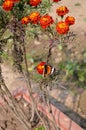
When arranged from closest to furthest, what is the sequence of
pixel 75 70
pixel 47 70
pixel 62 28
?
pixel 62 28
pixel 47 70
pixel 75 70

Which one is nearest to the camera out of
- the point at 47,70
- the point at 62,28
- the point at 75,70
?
the point at 62,28

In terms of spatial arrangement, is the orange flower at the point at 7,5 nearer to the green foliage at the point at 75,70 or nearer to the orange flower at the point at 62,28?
the orange flower at the point at 62,28

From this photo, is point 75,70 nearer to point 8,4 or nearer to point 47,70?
point 47,70

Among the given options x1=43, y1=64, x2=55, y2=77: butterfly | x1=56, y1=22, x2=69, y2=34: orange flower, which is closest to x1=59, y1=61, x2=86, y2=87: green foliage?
x1=43, y1=64, x2=55, y2=77: butterfly

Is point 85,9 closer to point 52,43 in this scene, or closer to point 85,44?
point 85,44

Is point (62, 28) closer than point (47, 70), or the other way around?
point (62, 28)

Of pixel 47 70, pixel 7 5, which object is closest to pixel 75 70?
pixel 47 70

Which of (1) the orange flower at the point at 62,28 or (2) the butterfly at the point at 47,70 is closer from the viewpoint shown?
(1) the orange flower at the point at 62,28

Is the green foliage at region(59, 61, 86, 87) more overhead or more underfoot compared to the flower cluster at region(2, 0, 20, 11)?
more underfoot

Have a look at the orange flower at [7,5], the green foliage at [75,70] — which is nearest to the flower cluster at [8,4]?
the orange flower at [7,5]

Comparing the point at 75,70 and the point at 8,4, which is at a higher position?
the point at 8,4

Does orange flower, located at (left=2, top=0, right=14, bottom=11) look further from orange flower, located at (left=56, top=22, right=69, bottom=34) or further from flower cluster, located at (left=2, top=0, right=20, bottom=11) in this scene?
orange flower, located at (left=56, top=22, right=69, bottom=34)
